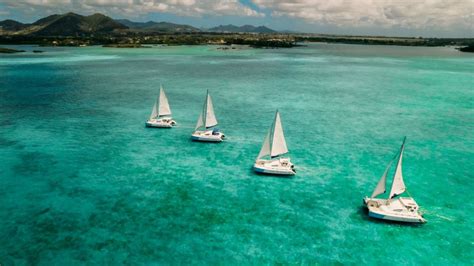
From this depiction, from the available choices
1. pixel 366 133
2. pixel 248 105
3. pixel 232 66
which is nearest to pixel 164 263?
pixel 366 133

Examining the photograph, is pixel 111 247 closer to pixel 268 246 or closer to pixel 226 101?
pixel 268 246

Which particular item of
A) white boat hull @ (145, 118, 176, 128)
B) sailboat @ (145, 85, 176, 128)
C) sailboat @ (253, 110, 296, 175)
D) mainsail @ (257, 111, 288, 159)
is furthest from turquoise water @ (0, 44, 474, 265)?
mainsail @ (257, 111, 288, 159)

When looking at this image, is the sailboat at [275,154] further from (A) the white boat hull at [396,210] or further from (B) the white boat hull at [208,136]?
(B) the white boat hull at [208,136]

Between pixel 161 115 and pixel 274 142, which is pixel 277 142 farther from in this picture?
pixel 161 115

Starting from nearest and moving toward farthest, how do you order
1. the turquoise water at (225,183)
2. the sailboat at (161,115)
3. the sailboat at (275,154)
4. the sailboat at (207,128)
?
the turquoise water at (225,183) < the sailboat at (275,154) < the sailboat at (207,128) < the sailboat at (161,115)

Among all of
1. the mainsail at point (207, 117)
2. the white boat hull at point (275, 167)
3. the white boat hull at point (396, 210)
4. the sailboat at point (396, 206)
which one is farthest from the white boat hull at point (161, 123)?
the white boat hull at point (396, 210)

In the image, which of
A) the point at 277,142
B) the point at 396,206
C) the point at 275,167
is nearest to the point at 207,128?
the point at 277,142
